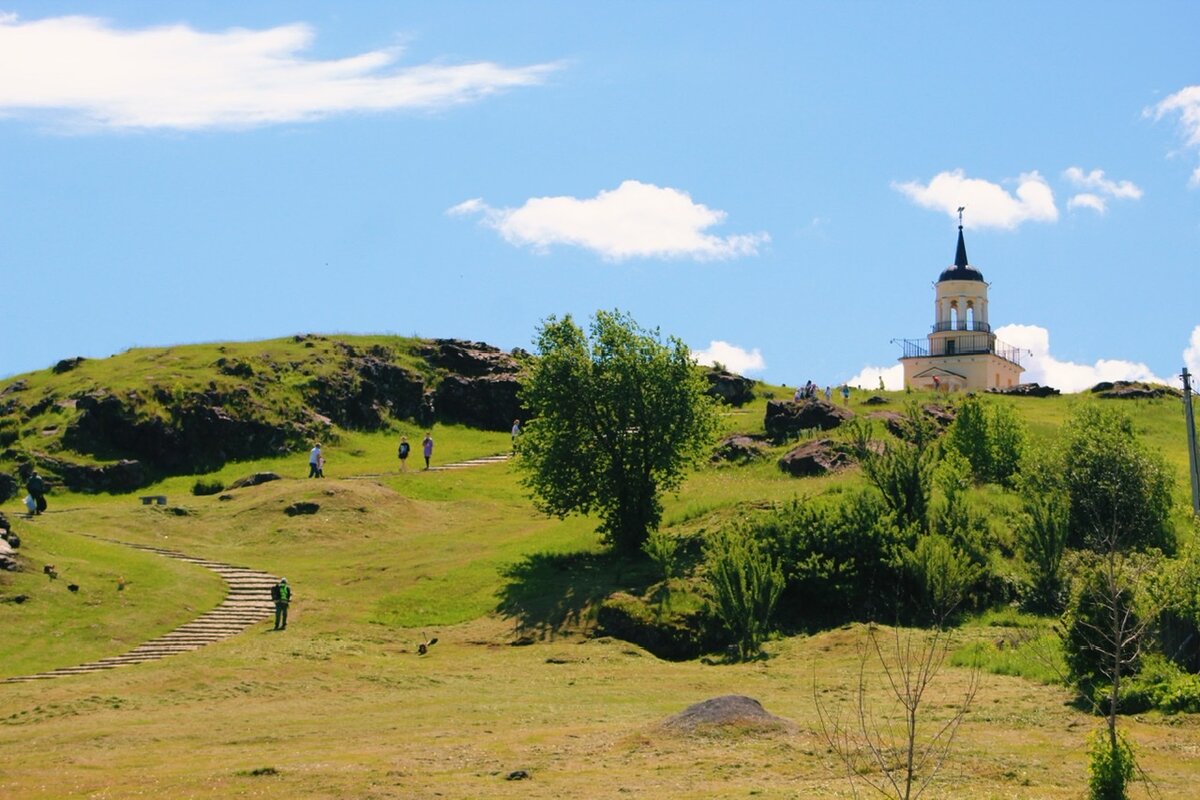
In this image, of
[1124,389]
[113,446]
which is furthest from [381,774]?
[1124,389]

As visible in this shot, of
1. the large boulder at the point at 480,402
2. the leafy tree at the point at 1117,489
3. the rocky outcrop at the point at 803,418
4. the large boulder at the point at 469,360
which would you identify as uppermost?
the large boulder at the point at 469,360

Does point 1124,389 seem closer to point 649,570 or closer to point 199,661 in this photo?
→ point 649,570

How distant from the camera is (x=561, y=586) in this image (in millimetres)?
50031

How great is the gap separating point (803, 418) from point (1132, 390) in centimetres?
2670

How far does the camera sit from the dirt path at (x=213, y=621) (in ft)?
134

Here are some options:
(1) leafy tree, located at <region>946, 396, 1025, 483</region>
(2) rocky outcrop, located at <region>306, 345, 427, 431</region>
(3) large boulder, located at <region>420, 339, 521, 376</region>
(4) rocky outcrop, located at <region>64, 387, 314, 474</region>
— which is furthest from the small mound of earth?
(3) large boulder, located at <region>420, 339, 521, 376</region>

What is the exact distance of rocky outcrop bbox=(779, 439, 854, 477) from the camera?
6241cm

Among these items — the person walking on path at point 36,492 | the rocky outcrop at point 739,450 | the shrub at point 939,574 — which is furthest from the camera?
the rocky outcrop at point 739,450

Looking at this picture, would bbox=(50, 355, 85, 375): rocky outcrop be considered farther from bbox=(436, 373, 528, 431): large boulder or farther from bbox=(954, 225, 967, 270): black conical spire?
bbox=(954, 225, 967, 270): black conical spire

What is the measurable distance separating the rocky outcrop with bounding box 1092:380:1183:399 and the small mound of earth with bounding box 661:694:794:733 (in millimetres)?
62305

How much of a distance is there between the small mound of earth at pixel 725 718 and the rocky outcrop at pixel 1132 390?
62305mm

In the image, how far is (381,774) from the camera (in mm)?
25531

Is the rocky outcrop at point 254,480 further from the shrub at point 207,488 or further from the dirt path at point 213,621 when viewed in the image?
the dirt path at point 213,621

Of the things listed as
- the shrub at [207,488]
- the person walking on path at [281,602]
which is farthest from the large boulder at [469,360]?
the person walking on path at [281,602]
